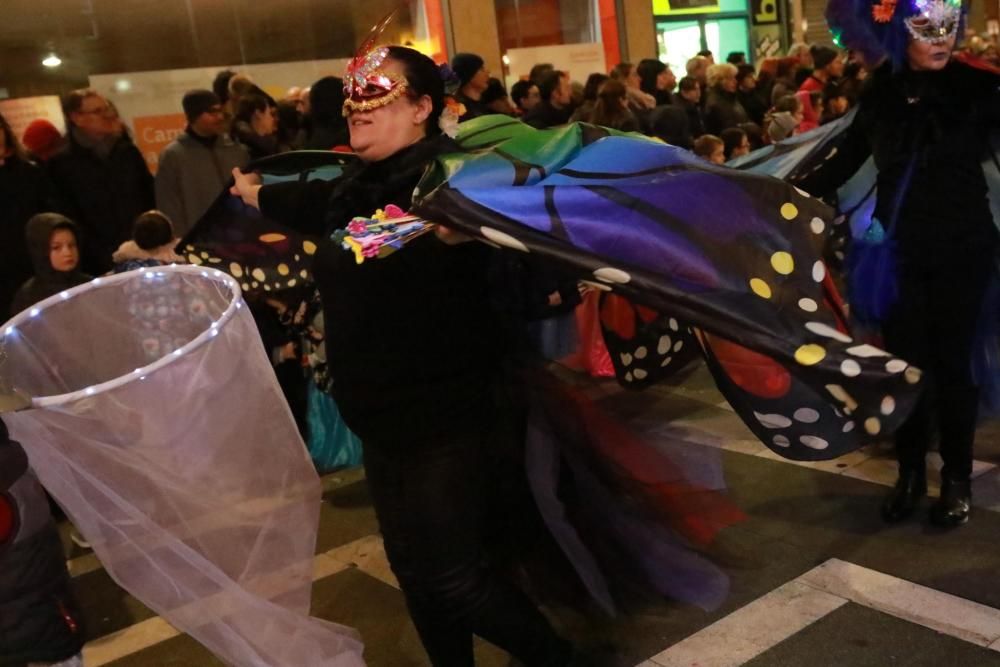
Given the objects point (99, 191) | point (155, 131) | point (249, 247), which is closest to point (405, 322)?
point (249, 247)

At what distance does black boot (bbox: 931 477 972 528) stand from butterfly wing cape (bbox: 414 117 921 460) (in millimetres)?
1554

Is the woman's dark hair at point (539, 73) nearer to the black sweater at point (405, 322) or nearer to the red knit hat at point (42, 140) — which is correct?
the red knit hat at point (42, 140)

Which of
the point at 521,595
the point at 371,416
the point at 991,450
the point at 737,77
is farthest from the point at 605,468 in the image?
the point at 737,77

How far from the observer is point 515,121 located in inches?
112

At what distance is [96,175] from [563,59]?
298 inches

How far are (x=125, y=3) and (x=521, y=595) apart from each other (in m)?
9.16

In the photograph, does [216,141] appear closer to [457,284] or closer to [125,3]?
[457,284]

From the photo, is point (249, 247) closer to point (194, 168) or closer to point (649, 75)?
point (194, 168)

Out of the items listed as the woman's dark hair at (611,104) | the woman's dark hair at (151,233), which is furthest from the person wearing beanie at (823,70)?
the woman's dark hair at (151,233)

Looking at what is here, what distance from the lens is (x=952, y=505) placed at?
3.86m

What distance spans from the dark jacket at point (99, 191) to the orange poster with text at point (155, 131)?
2501 millimetres

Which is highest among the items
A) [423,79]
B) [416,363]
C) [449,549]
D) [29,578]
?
[423,79]

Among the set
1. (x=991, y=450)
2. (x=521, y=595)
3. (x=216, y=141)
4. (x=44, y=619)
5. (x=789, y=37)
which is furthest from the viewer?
(x=789, y=37)

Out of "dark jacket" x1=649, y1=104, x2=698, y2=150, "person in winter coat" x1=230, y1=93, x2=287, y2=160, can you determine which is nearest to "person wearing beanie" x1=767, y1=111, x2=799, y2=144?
"dark jacket" x1=649, y1=104, x2=698, y2=150
